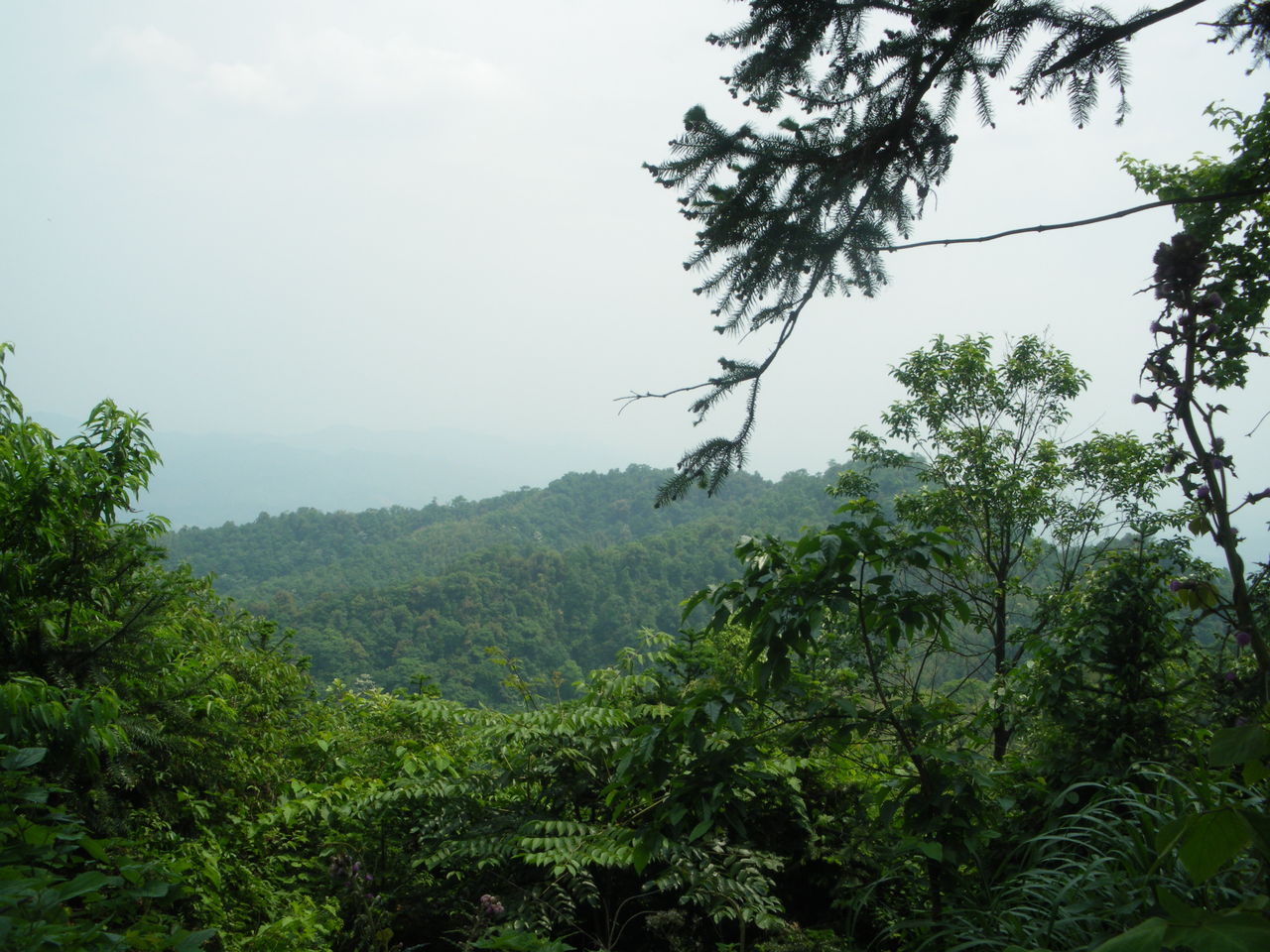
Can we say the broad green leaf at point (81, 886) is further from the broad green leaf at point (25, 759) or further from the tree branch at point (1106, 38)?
the tree branch at point (1106, 38)

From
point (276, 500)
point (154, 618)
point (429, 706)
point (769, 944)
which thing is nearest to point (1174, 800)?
point (769, 944)

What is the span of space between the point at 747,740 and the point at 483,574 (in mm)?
28669

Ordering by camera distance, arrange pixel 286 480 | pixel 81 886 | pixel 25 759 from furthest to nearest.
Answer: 1. pixel 286 480
2. pixel 25 759
3. pixel 81 886

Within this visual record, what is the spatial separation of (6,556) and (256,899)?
146 cm

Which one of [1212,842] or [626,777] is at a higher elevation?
[1212,842]

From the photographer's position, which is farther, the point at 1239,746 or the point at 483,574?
the point at 483,574

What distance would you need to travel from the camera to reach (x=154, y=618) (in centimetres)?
311

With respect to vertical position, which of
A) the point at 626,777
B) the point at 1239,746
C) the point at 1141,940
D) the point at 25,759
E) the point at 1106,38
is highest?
the point at 1106,38

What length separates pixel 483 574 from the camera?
29938 millimetres

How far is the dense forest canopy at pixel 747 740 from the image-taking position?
1.87 metres

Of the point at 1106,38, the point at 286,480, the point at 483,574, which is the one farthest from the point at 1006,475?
the point at 286,480

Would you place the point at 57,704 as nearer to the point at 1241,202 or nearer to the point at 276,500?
the point at 1241,202

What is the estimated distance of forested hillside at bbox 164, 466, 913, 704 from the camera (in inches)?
928

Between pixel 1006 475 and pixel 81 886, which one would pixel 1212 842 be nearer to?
pixel 81 886
